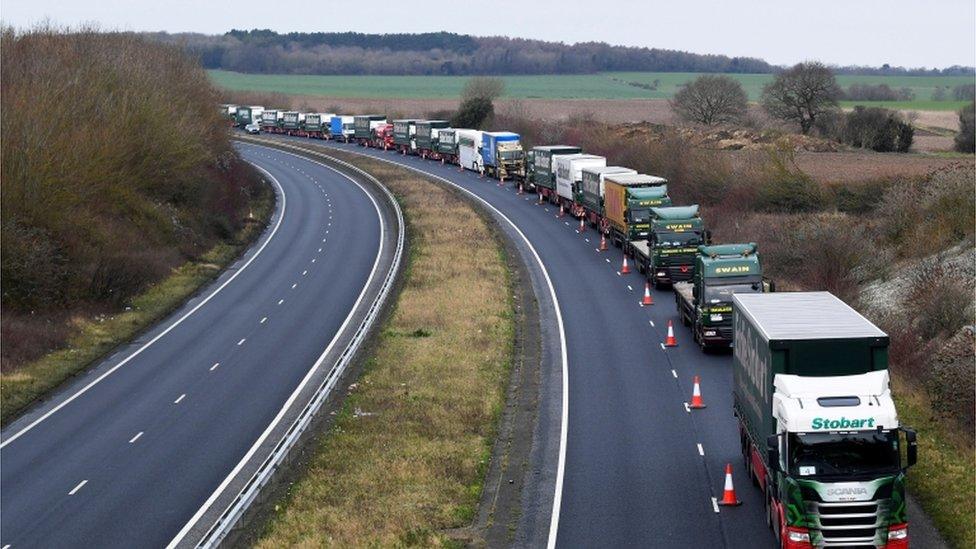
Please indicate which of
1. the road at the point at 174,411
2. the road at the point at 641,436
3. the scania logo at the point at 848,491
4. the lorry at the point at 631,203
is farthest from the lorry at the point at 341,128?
the scania logo at the point at 848,491

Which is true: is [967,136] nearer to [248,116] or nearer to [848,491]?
[848,491]

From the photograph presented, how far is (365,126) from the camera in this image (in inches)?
5910

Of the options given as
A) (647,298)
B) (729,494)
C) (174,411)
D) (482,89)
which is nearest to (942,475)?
(729,494)

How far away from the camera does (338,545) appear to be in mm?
23906

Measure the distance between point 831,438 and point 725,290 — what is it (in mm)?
19375

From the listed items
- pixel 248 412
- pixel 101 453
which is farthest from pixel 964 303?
pixel 101 453

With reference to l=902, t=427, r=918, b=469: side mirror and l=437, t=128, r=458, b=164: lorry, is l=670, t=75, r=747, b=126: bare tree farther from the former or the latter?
l=902, t=427, r=918, b=469: side mirror

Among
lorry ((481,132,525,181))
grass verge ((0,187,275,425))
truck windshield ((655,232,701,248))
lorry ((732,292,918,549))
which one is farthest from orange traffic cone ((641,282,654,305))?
lorry ((481,132,525,181))

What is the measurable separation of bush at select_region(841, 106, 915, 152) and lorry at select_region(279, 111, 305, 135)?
79592 millimetres

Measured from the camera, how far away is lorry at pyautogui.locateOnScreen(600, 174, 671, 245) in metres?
60.0

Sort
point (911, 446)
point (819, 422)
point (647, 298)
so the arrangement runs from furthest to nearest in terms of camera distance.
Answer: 1. point (647, 298)
2. point (819, 422)
3. point (911, 446)

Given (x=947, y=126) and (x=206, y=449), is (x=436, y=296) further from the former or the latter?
(x=947, y=126)

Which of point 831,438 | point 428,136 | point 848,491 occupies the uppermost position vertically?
point 831,438

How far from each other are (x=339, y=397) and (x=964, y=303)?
1917cm
